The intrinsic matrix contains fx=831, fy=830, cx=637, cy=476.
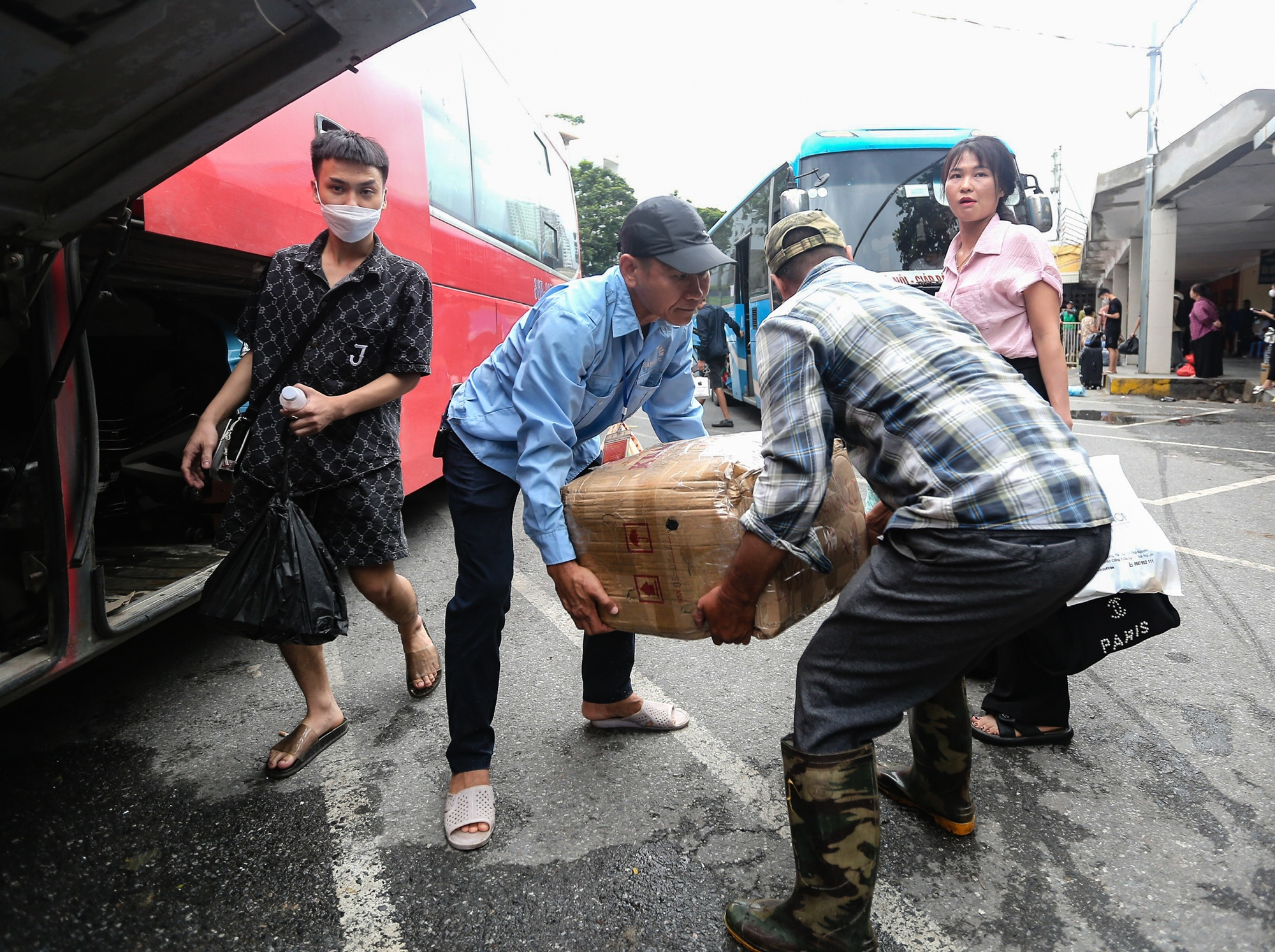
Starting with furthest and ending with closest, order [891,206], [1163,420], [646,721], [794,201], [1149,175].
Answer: [1149,175], [1163,420], [891,206], [794,201], [646,721]

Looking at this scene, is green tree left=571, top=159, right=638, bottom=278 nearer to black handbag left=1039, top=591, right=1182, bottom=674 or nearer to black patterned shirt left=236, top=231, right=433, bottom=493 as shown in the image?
black patterned shirt left=236, top=231, right=433, bottom=493

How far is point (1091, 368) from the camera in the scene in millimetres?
16078

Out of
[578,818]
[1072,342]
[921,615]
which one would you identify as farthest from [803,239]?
[1072,342]

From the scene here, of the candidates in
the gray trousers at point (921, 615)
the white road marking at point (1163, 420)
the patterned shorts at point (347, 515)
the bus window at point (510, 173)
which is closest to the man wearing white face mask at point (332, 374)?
the patterned shorts at point (347, 515)

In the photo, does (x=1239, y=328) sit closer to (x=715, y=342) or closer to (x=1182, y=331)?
(x=1182, y=331)

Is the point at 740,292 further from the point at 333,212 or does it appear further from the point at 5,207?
the point at 5,207

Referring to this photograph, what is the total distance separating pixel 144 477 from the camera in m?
3.77

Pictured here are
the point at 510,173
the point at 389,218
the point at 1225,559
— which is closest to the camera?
the point at 389,218

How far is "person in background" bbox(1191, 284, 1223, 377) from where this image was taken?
46.0 feet

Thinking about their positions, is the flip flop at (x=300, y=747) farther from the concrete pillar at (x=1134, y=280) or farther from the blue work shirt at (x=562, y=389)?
the concrete pillar at (x=1134, y=280)

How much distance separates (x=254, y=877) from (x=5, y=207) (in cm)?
161

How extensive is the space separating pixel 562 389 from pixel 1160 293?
16.6m

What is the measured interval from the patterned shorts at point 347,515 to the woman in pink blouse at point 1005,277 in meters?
2.00

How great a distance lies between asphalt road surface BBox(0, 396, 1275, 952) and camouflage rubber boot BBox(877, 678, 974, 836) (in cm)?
7
